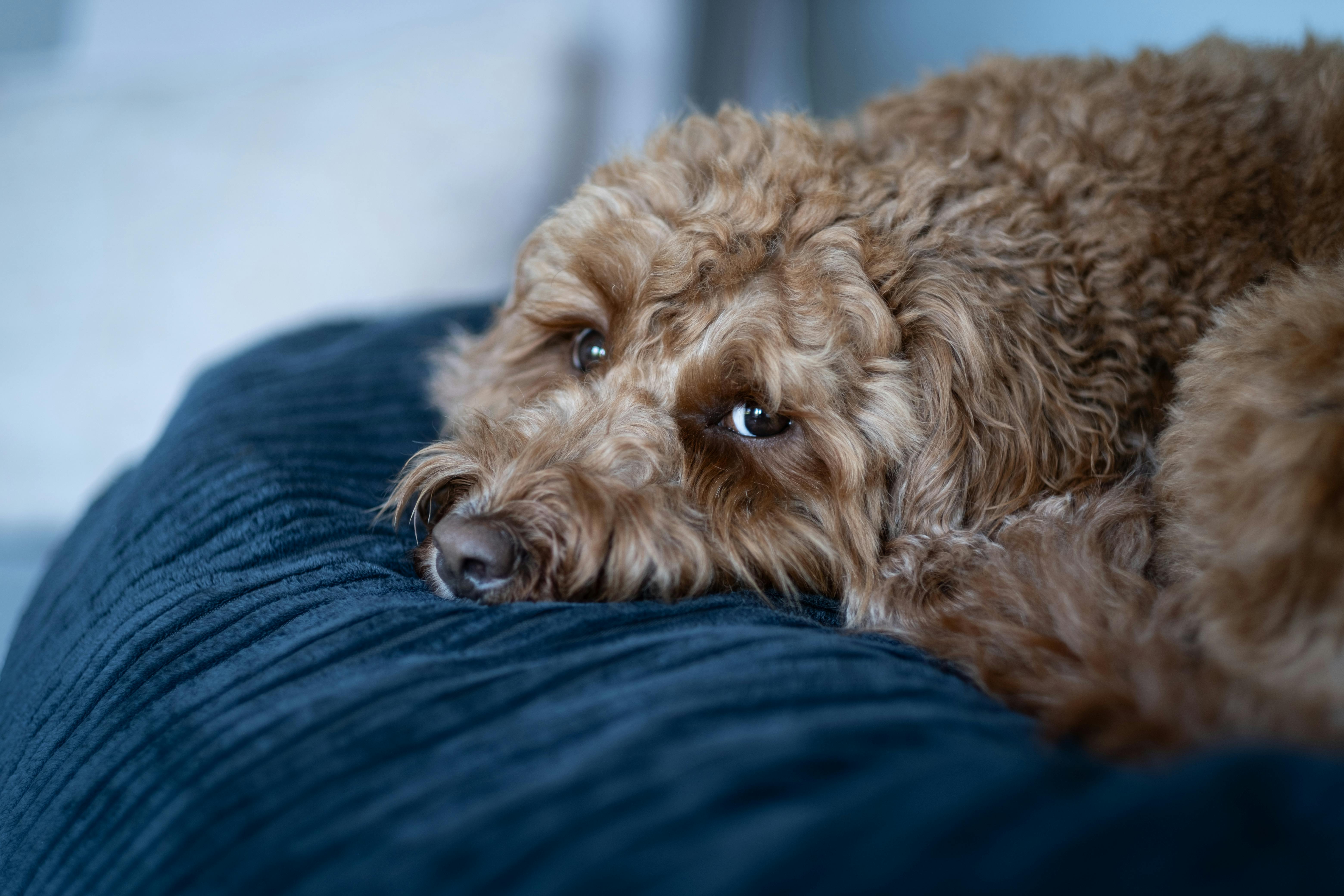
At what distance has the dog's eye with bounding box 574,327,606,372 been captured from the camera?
160 centimetres

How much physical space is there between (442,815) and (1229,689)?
0.68 metres

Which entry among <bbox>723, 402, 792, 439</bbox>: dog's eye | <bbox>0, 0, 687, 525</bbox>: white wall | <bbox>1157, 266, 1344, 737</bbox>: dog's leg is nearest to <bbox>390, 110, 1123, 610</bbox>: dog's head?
<bbox>723, 402, 792, 439</bbox>: dog's eye

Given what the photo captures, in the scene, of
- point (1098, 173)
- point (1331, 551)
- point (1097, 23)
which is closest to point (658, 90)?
point (1097, 23)

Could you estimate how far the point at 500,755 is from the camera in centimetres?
80

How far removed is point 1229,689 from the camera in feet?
2.72

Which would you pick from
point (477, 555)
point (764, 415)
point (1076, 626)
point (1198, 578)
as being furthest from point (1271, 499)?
point (477, 555)

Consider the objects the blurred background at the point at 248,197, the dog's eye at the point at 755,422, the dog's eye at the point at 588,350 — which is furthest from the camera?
the blurred background at the point at 248,197

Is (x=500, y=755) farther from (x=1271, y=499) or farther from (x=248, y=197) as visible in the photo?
(x=248, y=197)

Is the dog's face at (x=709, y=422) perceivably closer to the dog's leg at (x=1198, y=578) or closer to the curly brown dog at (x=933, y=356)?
the curly brown dog at (x=933, y=356)

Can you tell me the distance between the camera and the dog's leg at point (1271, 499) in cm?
81

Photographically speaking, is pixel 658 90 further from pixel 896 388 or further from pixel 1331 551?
pixel 1331 551

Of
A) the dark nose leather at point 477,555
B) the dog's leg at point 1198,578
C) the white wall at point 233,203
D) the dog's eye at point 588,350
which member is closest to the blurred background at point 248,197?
the white wall at point 233,203

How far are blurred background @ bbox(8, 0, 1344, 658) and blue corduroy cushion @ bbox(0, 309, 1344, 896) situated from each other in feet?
4.56

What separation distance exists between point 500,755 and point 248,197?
237 cm
